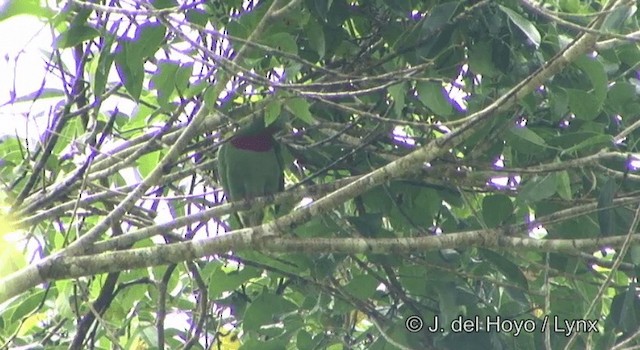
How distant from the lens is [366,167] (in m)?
3.18

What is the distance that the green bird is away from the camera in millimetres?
3428

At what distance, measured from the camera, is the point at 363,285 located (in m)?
3.05

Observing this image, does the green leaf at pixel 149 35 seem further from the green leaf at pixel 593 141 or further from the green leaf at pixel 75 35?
the green leaf at pixel 593 141

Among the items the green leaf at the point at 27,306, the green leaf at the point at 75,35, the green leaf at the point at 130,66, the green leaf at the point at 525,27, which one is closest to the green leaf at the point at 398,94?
the green leaf at the point at 525,27

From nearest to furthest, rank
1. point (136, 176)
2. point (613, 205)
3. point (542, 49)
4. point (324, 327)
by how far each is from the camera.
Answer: point (613, 205) < point (542, 49) < point (324, 327) < point (136, 176)

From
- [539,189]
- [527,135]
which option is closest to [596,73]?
[527,135]

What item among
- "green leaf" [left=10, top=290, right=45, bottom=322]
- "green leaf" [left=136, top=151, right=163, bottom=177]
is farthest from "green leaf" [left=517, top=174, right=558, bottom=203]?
"green leaf" [left=10, top=290, right=45, bottom=322]

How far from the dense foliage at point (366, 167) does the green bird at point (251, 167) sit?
2.5 inches

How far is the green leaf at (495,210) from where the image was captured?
2861 mm

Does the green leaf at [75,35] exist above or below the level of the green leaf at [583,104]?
above

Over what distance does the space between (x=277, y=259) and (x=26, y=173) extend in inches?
37.8

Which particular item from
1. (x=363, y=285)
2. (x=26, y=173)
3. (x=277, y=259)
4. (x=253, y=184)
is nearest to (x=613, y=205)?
(x=363, y=285)

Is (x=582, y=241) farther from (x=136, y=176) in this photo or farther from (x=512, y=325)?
(x=136, y=176)

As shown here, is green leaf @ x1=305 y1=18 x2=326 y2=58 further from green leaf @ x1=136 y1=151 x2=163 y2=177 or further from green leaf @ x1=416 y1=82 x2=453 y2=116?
green leaf @ x1=136 y1=151 x2=163 y2=177
